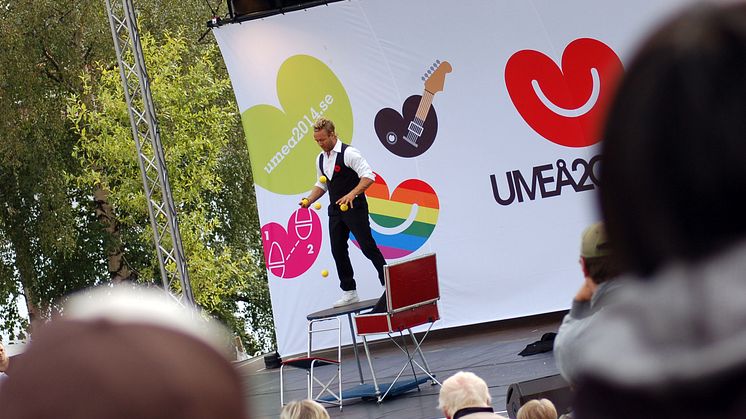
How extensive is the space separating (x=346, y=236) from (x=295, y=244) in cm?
164

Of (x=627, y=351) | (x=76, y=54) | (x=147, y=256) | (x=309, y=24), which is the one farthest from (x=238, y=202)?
(x=627, y=351)

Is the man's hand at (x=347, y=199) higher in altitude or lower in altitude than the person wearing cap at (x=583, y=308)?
higher

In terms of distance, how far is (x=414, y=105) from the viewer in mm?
9961

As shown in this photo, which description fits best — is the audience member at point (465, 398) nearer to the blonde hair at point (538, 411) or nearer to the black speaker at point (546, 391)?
the blonde hair at point (538, 411)

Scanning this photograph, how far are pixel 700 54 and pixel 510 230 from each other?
9062 mm

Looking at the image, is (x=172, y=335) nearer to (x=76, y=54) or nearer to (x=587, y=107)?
(x=587, y=107)

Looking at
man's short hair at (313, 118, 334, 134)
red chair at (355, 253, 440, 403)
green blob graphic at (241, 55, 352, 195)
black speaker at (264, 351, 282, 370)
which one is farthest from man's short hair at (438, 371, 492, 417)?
black speaker at (264, 351, 282, 370)

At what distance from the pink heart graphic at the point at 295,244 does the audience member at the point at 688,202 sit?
9378 mm

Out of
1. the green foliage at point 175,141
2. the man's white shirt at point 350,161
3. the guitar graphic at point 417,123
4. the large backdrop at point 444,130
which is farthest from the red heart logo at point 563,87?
the green foliage at point 175,141

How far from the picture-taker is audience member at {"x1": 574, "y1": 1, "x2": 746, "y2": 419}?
0.60 meters

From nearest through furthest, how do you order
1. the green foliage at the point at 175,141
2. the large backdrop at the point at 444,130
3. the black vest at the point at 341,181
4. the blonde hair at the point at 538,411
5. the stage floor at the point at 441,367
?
the blonde hair at the point at 538,411
the stage floor at the point at 441,367
the black vest at the point at 341,181
the large backdrop at the point at 444,130
the green foliage at the point at 175,141

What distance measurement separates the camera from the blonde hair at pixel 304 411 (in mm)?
3666

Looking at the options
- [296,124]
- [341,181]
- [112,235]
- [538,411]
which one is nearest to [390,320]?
[341,181]

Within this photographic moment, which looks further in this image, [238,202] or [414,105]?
[238,202]
